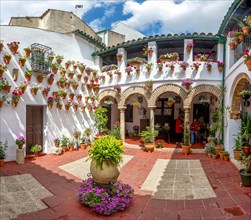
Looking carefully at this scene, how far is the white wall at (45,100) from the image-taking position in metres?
8.79

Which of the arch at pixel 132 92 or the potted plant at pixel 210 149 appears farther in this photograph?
the arch at pixel 132 92

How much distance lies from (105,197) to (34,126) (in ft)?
22.8

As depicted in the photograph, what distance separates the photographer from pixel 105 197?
15.1 feet

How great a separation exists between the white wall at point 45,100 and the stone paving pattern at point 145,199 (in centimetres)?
153

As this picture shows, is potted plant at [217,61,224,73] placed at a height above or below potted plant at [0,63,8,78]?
above

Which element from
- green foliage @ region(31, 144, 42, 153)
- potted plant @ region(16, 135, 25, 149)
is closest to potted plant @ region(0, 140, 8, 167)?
potted plant @ region(16, 135, 25, 149)

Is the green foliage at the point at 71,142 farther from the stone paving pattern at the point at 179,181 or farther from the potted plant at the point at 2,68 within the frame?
the stone paving pattern at the point at 179,181

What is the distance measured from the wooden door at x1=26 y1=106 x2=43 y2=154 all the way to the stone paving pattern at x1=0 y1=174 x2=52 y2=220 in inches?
129

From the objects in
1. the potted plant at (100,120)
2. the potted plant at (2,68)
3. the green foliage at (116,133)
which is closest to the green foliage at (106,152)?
the potted plant at (2,68)

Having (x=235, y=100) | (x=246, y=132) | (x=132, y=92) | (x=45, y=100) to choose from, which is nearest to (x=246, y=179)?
(x=246, y=132)

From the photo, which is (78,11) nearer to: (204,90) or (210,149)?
(204,90)

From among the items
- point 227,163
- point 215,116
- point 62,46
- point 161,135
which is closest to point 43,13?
point 62,46

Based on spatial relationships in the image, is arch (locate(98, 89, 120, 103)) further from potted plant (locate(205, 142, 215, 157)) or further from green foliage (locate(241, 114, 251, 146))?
green foliage (locate(241, 114, 251, 146))

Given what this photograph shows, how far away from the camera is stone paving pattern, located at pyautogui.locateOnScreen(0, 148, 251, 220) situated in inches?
175
